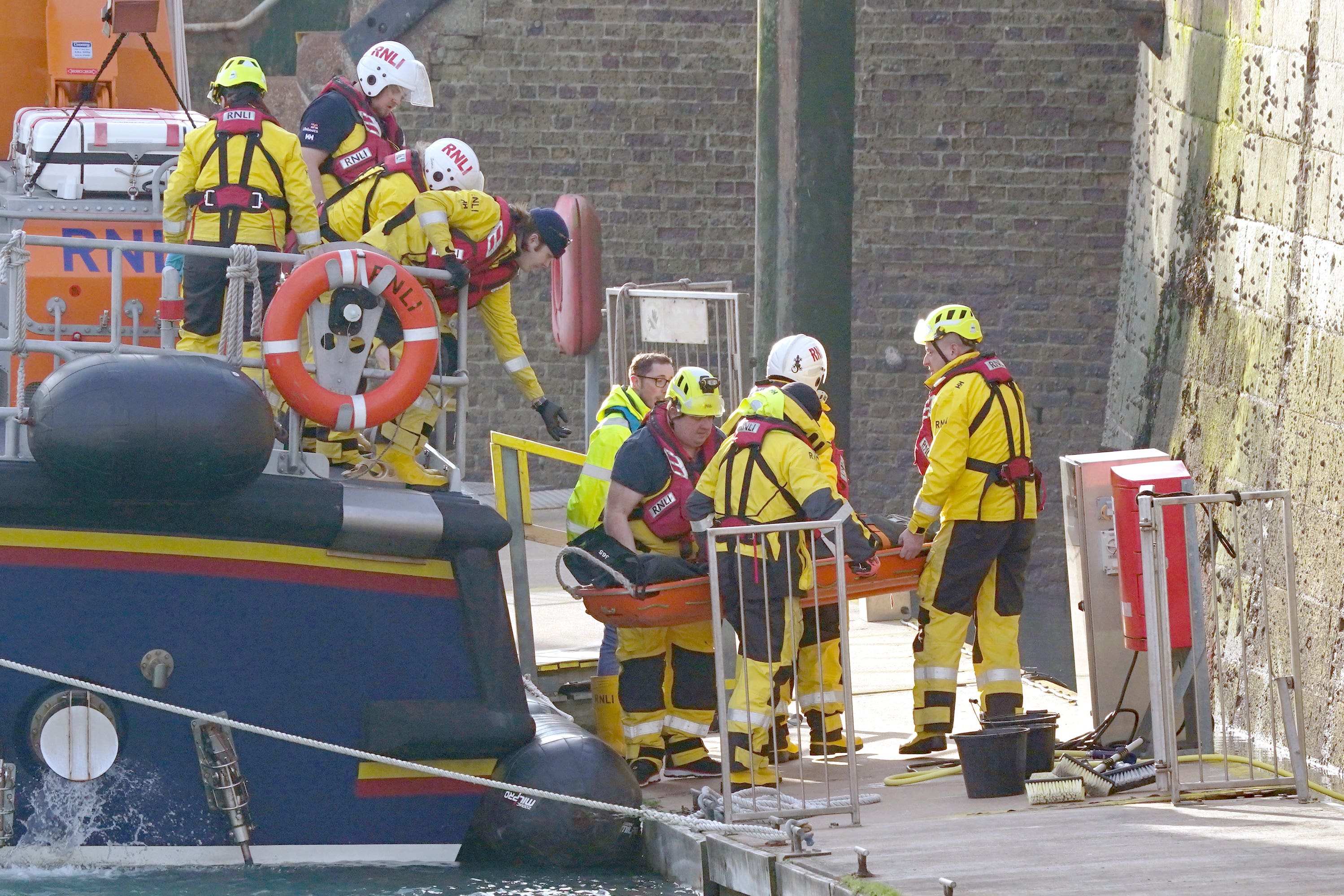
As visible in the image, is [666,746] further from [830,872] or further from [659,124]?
[659,124]

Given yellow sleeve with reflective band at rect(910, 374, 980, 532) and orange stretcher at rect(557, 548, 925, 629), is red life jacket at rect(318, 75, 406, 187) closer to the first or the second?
orange stretcher at rect(557, 548, 925, 629)

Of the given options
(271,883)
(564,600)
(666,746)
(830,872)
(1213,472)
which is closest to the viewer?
(830,872)

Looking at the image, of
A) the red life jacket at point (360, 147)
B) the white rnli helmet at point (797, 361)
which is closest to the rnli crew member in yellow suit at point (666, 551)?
the white rnli helmet at point (797, 361)

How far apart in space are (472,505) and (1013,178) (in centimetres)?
924

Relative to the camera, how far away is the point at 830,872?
17.1ft

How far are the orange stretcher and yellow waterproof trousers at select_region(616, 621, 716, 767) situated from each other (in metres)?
0.19

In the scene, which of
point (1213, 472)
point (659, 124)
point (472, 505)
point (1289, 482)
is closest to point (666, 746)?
point (472, 505)

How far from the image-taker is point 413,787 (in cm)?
653

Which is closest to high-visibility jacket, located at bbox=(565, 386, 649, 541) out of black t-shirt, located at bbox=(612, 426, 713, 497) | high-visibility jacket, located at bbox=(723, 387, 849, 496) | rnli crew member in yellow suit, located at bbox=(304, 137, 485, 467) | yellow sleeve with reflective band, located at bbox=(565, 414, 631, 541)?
yellow sleeve with reflective band, located at bbox=(565, 414, 631, 541)

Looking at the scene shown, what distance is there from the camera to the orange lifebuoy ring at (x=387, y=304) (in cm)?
634

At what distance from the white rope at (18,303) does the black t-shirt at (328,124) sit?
1604mm

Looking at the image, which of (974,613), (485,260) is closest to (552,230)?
(485,260)

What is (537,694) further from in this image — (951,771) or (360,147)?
(360,147)

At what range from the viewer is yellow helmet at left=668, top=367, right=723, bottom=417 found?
7066 millimetres
